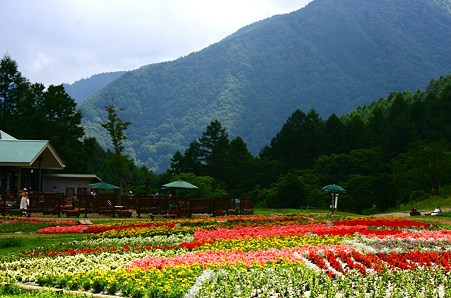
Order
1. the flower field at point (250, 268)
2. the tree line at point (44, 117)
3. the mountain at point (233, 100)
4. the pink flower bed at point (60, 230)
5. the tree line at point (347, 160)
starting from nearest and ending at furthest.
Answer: the flower field at point (250, 268) < the pink flower bed at point (60, 230) < the tree line at point (347, 160) < the tree line at point (44, 117) < the mountain at point (233, 100)

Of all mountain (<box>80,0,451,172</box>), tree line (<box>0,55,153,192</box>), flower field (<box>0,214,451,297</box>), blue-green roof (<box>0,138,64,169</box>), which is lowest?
flower field (<box>0,214,451,297</box>)

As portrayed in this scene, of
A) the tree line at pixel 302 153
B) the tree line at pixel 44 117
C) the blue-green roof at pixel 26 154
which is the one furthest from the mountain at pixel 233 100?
the blue-green roof at pixel 26 154

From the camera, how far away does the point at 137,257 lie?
1196 cm

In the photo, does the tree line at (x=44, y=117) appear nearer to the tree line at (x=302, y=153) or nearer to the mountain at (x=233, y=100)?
the tree line at (x=302, y=153)

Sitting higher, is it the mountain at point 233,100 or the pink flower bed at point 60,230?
the mountain at point 233,100

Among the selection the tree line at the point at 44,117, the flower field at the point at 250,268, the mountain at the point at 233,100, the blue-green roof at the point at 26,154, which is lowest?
the flower field at the point at 250,268

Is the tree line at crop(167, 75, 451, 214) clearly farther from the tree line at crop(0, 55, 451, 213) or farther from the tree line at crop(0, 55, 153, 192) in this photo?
the tree line at crop(0, 55, 153, 192)

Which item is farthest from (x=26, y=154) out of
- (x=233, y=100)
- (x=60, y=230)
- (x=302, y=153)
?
(x=233, y=100)

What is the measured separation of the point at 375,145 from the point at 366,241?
6240 cm

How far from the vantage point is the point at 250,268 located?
977 centimetres

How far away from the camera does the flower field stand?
27.5ft

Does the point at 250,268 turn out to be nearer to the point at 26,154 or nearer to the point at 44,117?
the point at 26,154

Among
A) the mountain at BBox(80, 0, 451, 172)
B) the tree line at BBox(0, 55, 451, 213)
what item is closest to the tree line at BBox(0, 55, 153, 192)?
the tree line at BBox(0, 55, 451, 213)

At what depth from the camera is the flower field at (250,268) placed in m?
8.39
